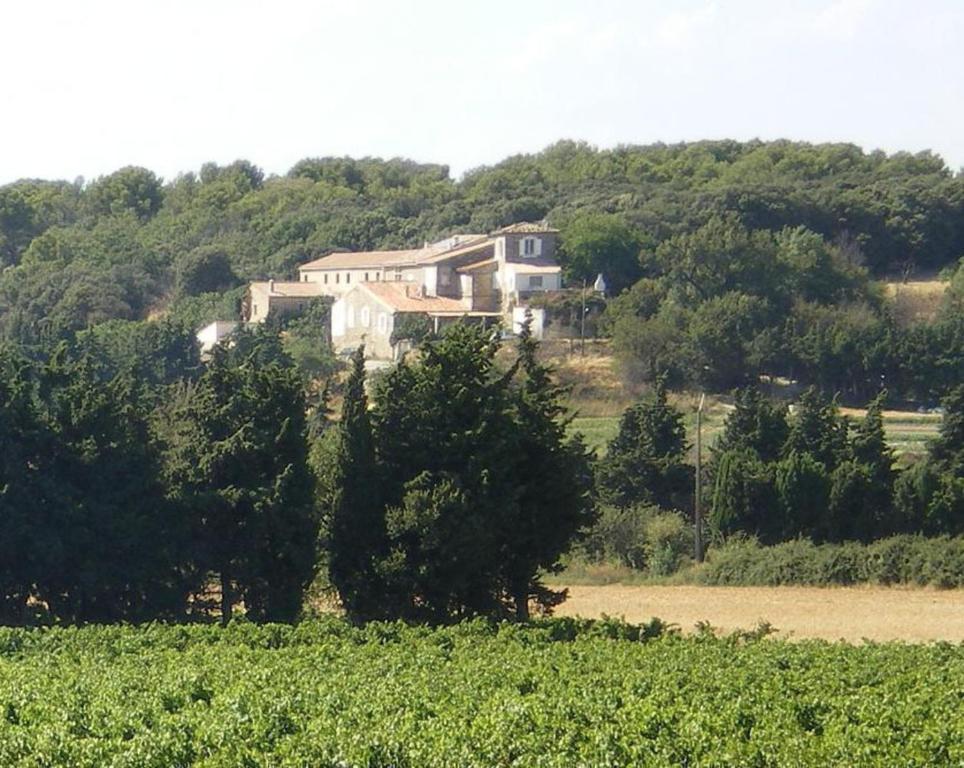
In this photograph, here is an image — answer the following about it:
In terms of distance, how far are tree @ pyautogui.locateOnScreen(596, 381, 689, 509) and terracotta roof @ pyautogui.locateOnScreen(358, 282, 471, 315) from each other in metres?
25.0

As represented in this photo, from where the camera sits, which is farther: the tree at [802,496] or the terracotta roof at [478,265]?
the terracotta roof at [478,265]

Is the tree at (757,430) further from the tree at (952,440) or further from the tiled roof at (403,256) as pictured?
the tiled roof at (403,256)

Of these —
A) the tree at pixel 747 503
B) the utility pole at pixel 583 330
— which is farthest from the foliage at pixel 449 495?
the utility pole at pixel 583 330

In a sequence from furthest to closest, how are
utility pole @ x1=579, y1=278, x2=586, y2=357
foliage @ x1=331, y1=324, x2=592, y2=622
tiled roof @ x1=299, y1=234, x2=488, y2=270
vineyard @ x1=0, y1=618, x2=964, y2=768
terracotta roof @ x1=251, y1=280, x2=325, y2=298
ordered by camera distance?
tiled roof @ x1=299, y1=234, x2=488, y2=270 → terracotta roof @ x1=251, y1=280, x2=325, y2=298 → utility pole @ x1=579, y1=278, x2=586, y2=357 → foliage @ x1=331, y1=324, x2=592, y2=622 → vineyard @ x1=0, y1=618, x2=964, y2=768

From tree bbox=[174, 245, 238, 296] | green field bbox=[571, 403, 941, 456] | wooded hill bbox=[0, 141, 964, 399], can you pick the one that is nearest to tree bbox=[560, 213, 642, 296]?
wooded hill bbox=[0, 141, 964, 399]

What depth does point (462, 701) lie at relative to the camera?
59.4 ft

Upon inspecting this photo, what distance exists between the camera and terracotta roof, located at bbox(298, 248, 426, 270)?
8394cm

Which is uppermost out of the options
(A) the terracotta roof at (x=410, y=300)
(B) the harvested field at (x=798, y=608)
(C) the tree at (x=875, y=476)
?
(A) the terracotta roof at (x=410, y=300)

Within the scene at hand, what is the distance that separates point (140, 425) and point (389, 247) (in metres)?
63.4

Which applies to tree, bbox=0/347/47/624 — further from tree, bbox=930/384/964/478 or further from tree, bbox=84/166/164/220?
tree, bbox=84/166/164/220

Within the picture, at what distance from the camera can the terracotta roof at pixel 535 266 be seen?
250 feet

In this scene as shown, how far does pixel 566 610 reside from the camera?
36.6 meters

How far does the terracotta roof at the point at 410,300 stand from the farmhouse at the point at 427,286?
0.04 meters

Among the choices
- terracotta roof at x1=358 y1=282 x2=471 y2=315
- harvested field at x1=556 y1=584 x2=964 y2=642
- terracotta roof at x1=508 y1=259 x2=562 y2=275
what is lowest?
harvested field at x1=556 y1=584 x2=964 y2=642
